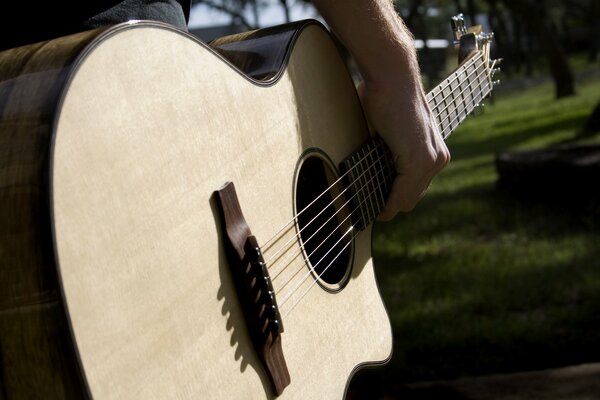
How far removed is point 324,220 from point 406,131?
1.05ft

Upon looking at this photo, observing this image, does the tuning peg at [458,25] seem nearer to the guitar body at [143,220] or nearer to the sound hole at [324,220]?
the sound hole at [324,220]

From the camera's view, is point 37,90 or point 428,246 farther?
point 428,246

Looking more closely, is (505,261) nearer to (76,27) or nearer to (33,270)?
(76,27)

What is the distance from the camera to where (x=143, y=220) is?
1410 mm

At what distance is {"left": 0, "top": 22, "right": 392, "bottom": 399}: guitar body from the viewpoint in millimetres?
1245

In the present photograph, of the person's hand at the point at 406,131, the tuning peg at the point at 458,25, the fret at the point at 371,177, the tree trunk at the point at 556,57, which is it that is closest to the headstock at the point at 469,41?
the tuning peg at the point at 458,25

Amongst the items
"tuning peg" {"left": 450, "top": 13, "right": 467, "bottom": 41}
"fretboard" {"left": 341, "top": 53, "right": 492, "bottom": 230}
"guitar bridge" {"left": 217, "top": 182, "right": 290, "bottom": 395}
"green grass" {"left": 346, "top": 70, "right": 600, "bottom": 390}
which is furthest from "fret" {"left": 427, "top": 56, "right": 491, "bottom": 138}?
"green grass" {"left": 346, "top": 70, "right": 600, "bottom": 390}

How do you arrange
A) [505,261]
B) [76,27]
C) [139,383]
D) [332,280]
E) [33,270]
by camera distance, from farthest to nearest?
[505,261]
[332,280]
[76,27]
[139,383]
[33,270]

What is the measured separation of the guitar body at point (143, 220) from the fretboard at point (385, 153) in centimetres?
30

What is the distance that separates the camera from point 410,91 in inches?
86.4

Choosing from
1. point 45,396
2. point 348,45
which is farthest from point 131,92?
point 348,45

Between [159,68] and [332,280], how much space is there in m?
0.79

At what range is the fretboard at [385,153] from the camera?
7.25 ft

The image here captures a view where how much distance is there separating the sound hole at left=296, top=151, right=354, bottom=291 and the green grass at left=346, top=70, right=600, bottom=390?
5.98ft
